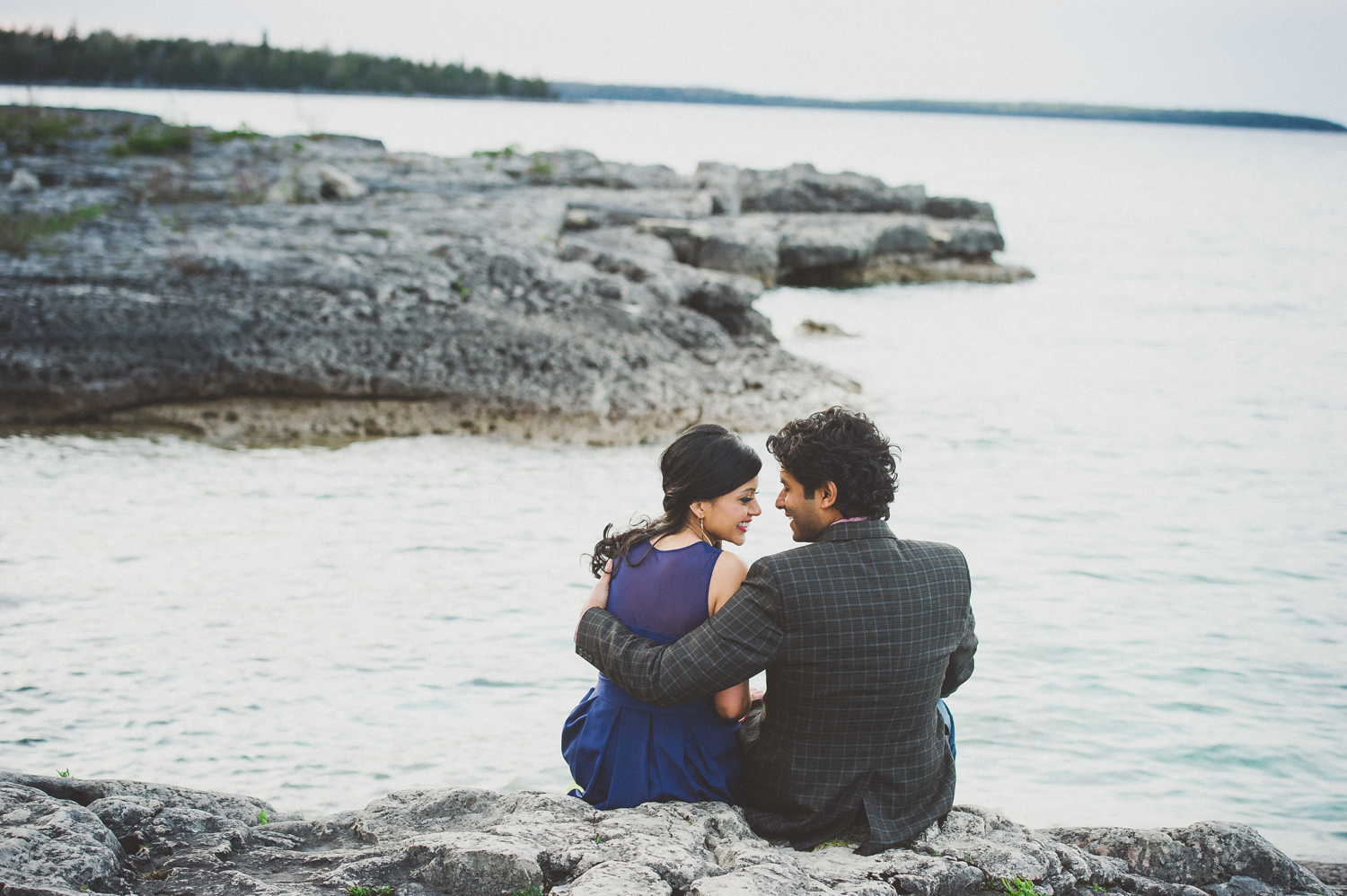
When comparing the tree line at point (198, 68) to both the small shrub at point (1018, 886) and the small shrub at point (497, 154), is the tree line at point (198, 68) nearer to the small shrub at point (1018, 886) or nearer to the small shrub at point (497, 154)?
the small shrub at point (497, 154)

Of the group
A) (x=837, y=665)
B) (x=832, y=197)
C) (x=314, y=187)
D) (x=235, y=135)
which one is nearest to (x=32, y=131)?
(x=235, y=135)

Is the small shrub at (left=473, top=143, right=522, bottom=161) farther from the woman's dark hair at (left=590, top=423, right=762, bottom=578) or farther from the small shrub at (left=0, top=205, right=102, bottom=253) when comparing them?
the woman's dark hair at (left=590, top=423, right=762, bottom=578)

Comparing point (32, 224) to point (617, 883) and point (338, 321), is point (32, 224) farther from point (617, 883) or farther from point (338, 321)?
point (617, 883)

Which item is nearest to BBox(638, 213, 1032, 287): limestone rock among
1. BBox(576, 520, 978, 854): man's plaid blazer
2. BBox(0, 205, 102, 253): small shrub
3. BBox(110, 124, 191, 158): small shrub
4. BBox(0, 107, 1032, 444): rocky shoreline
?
BBox(0, 107, 1032, 444): rocky shoreline

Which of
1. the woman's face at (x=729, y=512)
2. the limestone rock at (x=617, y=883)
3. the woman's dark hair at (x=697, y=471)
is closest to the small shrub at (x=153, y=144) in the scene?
the woman's dark hair at (x=697, y=471)

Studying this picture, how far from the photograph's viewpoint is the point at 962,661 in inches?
135

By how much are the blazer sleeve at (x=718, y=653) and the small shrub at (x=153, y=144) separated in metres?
17.8

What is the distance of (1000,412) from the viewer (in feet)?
44.1

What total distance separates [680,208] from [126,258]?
45.4 ft

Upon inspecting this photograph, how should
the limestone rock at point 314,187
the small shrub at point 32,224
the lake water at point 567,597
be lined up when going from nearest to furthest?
the lake water at point 567,597 → the small shrub at point 32,224 → the limestone rock at point 314,187

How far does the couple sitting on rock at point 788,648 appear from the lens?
3104mm

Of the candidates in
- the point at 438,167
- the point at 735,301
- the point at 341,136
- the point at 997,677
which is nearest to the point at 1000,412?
the point at 735,301

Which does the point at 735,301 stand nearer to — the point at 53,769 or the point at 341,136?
the point at 53,769

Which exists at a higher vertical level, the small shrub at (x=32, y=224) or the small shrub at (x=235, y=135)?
the small shrub at (x=235, y=135)
